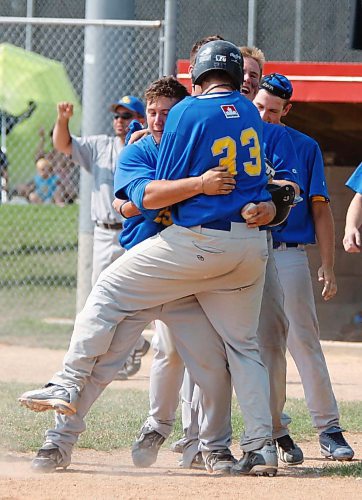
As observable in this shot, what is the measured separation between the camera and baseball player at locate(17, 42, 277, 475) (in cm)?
498

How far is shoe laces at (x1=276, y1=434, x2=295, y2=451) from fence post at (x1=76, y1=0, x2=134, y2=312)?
4.31 meters

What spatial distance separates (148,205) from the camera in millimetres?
5047

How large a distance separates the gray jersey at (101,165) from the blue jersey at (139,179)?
11.9 feet

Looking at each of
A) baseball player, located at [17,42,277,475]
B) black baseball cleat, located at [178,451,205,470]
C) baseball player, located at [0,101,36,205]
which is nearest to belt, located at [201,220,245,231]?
baseball player, located at [17,42,277,475]

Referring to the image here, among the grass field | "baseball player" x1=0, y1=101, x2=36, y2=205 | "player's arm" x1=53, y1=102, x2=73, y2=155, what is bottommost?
"baseball player" x1=0, y1=101, x2=36, y2=205

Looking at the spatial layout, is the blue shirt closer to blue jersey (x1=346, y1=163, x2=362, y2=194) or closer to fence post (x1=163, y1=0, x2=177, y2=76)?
blue jersey (x1=346, y1=163, x2=362, y2=194)

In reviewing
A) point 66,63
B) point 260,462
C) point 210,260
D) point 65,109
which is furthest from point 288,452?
point 66,63

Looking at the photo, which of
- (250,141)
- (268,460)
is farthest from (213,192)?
(268,460)

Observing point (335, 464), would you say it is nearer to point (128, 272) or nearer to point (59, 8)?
point (128, 272)

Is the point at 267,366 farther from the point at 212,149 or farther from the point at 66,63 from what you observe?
the point at 66,63

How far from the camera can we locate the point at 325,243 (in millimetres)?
6043

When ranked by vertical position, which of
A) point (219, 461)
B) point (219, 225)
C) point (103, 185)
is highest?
point (219, 225)

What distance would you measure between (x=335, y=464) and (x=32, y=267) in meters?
10.9

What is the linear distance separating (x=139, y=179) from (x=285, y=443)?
1778 millimetres
